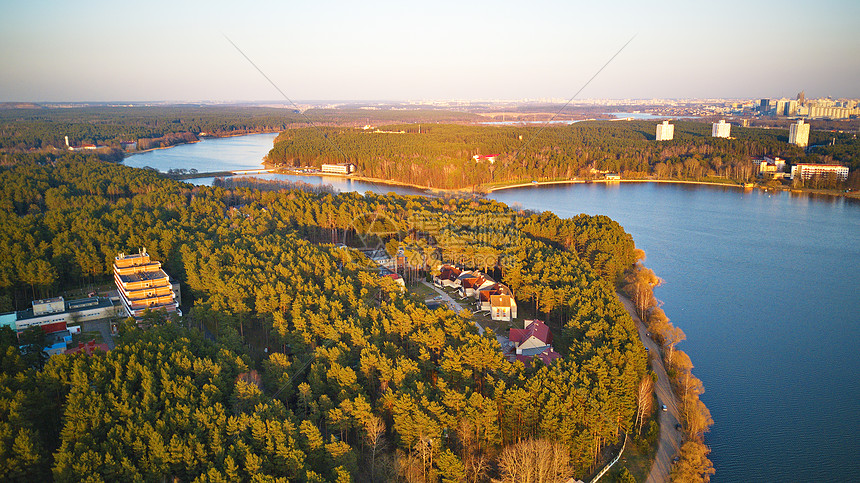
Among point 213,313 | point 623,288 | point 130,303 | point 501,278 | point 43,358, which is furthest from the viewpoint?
point 501,278

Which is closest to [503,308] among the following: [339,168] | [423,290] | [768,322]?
[423,290]

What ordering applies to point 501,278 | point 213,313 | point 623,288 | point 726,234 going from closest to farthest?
point 213,313, point 623,288, point 501,278, point 726,234

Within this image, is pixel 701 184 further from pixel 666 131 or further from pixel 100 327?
pixel 100 327

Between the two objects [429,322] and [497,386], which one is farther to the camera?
[429,322]

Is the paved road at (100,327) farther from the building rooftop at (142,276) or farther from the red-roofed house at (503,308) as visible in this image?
the red-roofed house at (503,308)

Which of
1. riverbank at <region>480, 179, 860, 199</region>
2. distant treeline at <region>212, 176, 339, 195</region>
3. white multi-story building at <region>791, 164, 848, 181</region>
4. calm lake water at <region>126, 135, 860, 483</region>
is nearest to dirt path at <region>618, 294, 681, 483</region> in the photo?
calm lake water at <region>126, 135, 860, 483</region>

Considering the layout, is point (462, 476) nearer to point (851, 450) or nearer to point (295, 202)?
point (851, 450)

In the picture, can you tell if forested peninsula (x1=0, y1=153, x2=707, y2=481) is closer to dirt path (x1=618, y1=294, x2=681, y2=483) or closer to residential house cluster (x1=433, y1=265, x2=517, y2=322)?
dirt path (x1=618, y1=294, x2=681, y2=483)

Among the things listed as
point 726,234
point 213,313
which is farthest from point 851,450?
point 726,234
